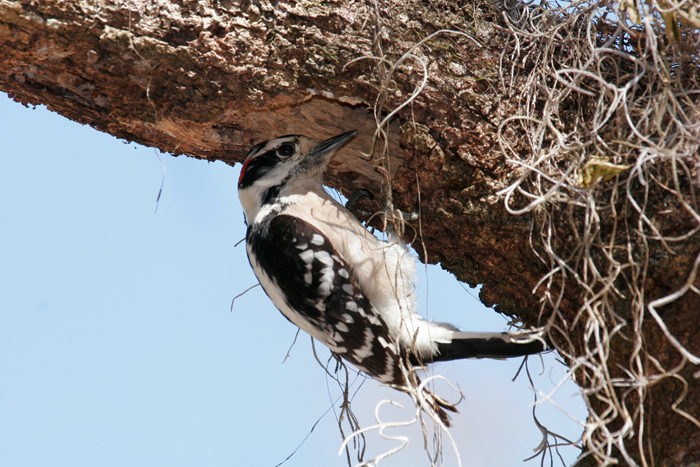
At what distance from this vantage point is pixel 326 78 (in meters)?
2.43

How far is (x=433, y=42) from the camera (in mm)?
2396

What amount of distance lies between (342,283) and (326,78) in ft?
3.34

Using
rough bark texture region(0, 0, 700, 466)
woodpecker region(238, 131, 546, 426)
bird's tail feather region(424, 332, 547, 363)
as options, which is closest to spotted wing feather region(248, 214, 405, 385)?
woodpecker region(238, 131, 546, 426)

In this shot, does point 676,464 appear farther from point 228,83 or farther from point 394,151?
point 228,83

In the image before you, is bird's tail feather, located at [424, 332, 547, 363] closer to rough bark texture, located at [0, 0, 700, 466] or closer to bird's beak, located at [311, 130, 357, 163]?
rough bark texture, located at [0, 0, 700, 466]

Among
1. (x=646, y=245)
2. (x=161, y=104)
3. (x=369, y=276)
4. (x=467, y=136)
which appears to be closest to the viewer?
(x=646, y=245)

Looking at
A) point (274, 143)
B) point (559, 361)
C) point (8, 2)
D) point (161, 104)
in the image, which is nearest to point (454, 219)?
point (559, 361)

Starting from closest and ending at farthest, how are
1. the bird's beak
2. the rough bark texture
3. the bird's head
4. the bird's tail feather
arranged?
the rough bark texture → the bird's tail feather → the bird's beak → the bird's head

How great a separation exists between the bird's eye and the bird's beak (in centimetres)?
14

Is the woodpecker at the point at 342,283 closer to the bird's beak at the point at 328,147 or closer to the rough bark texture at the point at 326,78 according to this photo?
the bird's beak at the point at 328,147

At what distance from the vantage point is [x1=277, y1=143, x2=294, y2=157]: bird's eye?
300 centimetres

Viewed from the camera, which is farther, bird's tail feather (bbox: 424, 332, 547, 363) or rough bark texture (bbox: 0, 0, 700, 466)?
bird's tail feather (bbox: 424, 332, 547, 363)

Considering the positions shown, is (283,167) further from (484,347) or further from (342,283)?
→ (484,347)

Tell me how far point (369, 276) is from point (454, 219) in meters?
0.62
